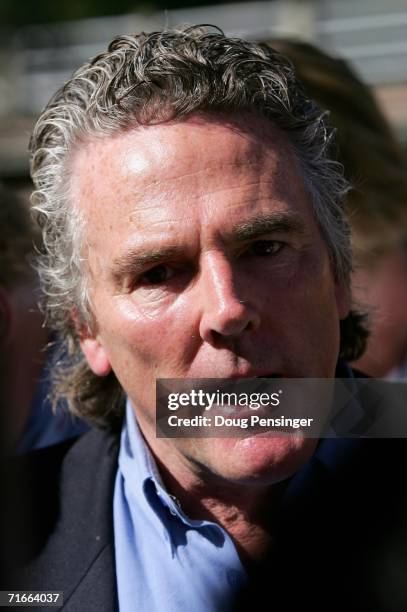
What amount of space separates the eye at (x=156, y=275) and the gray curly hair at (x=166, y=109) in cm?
23

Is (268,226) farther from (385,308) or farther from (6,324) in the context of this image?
(6,324)

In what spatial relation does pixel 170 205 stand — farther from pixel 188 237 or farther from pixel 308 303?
pixel 308 303

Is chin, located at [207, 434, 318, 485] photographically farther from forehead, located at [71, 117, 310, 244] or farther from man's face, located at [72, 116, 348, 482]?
forehead, located at [71, 117, 310, 244]

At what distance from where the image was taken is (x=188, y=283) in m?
1.44

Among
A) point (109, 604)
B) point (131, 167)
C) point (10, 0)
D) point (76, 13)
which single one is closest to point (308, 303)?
point (131, 167)

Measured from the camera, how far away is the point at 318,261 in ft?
5.09

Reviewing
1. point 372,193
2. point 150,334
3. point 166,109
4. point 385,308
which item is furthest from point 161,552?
point 372,193

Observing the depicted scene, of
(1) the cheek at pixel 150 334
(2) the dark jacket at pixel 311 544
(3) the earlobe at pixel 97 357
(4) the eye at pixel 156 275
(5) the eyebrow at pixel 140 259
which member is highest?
(5) the eyebrow at pixel 140 259

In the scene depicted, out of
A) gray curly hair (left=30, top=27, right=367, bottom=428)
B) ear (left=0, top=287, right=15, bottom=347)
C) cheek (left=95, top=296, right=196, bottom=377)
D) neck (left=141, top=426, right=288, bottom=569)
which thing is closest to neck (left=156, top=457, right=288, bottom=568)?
neck (left=141, top=426, right=288, bottom=569)

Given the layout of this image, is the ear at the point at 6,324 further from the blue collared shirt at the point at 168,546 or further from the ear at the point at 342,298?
the ear at the point at 342,298

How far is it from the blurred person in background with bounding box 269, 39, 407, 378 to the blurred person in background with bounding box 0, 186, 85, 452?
35.8 inches

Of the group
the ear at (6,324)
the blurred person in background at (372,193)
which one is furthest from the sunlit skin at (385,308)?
the ear at (6,324)

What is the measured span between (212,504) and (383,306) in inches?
39.2

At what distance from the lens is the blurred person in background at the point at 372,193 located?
2.33 metres
